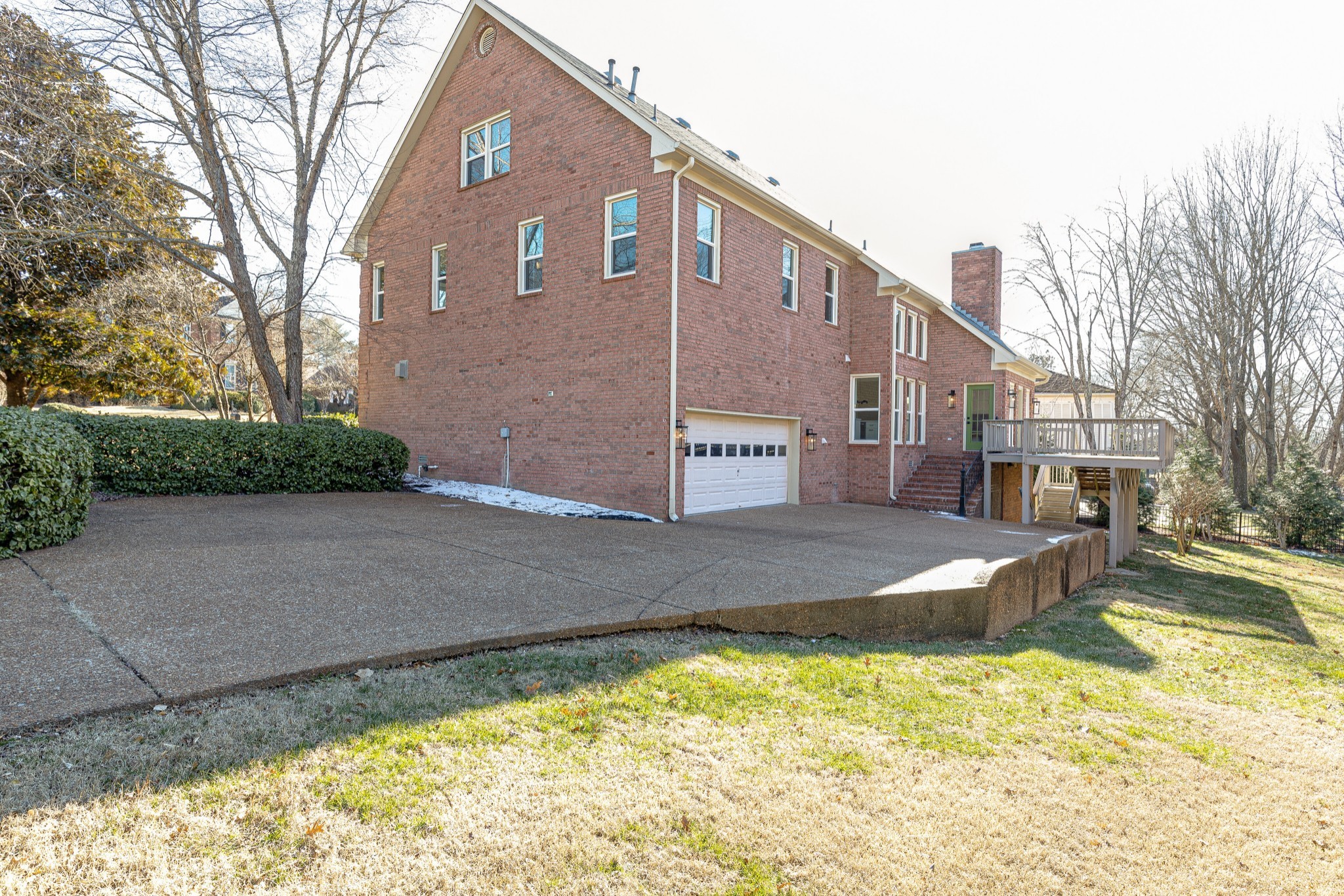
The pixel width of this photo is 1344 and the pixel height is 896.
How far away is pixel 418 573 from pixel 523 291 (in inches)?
314

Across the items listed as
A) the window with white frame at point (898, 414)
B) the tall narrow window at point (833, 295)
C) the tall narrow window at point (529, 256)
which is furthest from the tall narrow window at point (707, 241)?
the window with white frame at point (898, 414)

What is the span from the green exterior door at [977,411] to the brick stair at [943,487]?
0.89 metres

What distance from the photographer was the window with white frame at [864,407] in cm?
1648

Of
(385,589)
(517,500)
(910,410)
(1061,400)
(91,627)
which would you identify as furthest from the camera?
(1061,400)

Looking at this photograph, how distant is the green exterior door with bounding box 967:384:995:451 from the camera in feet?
60.5

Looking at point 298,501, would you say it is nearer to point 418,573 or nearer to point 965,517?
point 418,573

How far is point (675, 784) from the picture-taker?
10.2 feet

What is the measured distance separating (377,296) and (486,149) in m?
4.79

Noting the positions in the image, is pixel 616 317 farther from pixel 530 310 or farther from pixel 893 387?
pixel 893 387

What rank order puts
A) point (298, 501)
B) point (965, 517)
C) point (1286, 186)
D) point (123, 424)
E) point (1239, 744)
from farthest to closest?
point (1286, 186)
point (965, 517)
point (298, 501)
point (123, 424)
point (1239, 744)

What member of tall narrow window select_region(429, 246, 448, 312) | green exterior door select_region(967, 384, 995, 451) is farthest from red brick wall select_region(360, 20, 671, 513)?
green exterior door select_region(967, 384, 995, 451)

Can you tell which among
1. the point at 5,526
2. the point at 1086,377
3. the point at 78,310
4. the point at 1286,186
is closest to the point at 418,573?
the point at 5,526

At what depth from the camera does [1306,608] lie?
1048 centimetres

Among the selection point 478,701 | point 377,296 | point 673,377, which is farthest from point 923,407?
point 478,701
